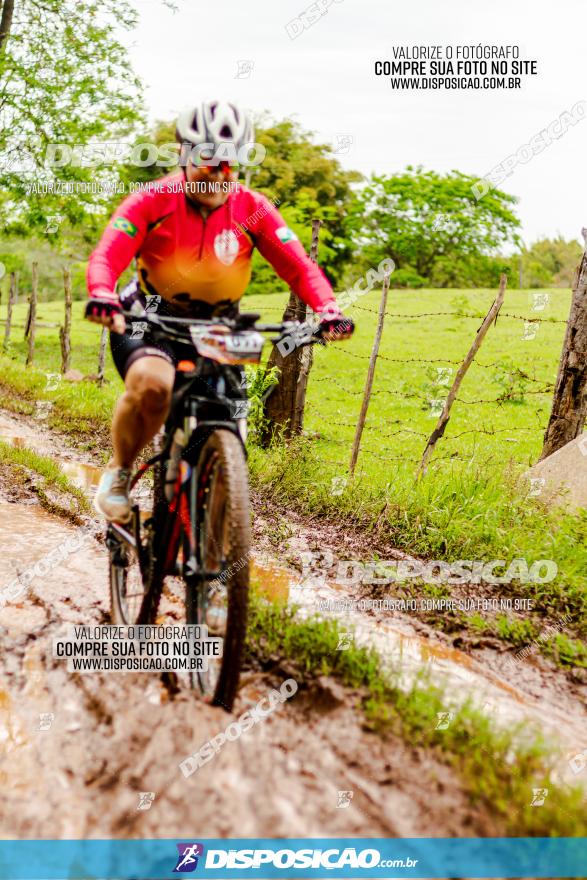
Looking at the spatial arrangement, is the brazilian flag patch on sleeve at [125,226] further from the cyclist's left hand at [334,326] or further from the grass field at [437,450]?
the grass field at [437,450]

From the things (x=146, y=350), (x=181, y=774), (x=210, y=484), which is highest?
(x=146, y=350)

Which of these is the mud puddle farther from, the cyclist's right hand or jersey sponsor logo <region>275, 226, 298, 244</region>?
jersey sponsor logo <region>275, 226, 298, 244</region>

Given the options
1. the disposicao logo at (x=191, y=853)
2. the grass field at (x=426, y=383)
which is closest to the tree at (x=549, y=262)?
the grass field at (x=426, y=383)

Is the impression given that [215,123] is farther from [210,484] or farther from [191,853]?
[191,853]

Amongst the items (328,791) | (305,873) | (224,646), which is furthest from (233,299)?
(305,873)

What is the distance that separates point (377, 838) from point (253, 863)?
→ 45cm

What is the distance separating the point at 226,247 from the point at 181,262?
230 millimetres

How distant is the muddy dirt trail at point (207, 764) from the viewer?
266cm

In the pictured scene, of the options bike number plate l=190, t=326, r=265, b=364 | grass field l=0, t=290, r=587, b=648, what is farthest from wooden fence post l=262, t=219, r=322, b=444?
bike number plate l=190, t=326, r=265, b=364

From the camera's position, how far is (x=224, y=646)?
3062mm

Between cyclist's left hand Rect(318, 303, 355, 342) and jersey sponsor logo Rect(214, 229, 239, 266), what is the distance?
52cm

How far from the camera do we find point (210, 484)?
127 inches

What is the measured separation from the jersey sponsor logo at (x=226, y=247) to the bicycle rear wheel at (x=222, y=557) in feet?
3.09

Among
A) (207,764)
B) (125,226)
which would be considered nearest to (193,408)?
(125,226)
